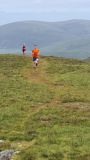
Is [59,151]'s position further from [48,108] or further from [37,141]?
[48,108]

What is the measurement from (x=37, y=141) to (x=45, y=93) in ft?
59.5

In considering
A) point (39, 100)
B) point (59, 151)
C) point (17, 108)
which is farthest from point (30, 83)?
point (59, 151)

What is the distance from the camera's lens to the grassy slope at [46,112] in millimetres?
24406

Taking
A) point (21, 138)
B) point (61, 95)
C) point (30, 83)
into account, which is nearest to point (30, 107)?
point (61, 95)

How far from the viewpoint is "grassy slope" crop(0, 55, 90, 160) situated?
24.4 metres

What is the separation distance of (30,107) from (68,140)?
38.8ft

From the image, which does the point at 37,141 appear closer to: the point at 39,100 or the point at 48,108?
the point at 48,108

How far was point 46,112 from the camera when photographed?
34406 millimetres

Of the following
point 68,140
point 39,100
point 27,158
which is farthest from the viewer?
point 39,100

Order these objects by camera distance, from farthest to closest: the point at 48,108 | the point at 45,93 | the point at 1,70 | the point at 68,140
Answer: the point at 1,70
the point at 45,93
the point at 48,108
the point at 68,140

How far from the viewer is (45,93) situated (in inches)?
1731

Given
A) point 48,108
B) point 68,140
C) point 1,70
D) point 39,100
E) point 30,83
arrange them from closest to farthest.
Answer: point 68,140
point 48,108
point 39,100
point 30,83
point 1,70

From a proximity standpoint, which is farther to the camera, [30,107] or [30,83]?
[30,83]

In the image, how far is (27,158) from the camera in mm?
22797
